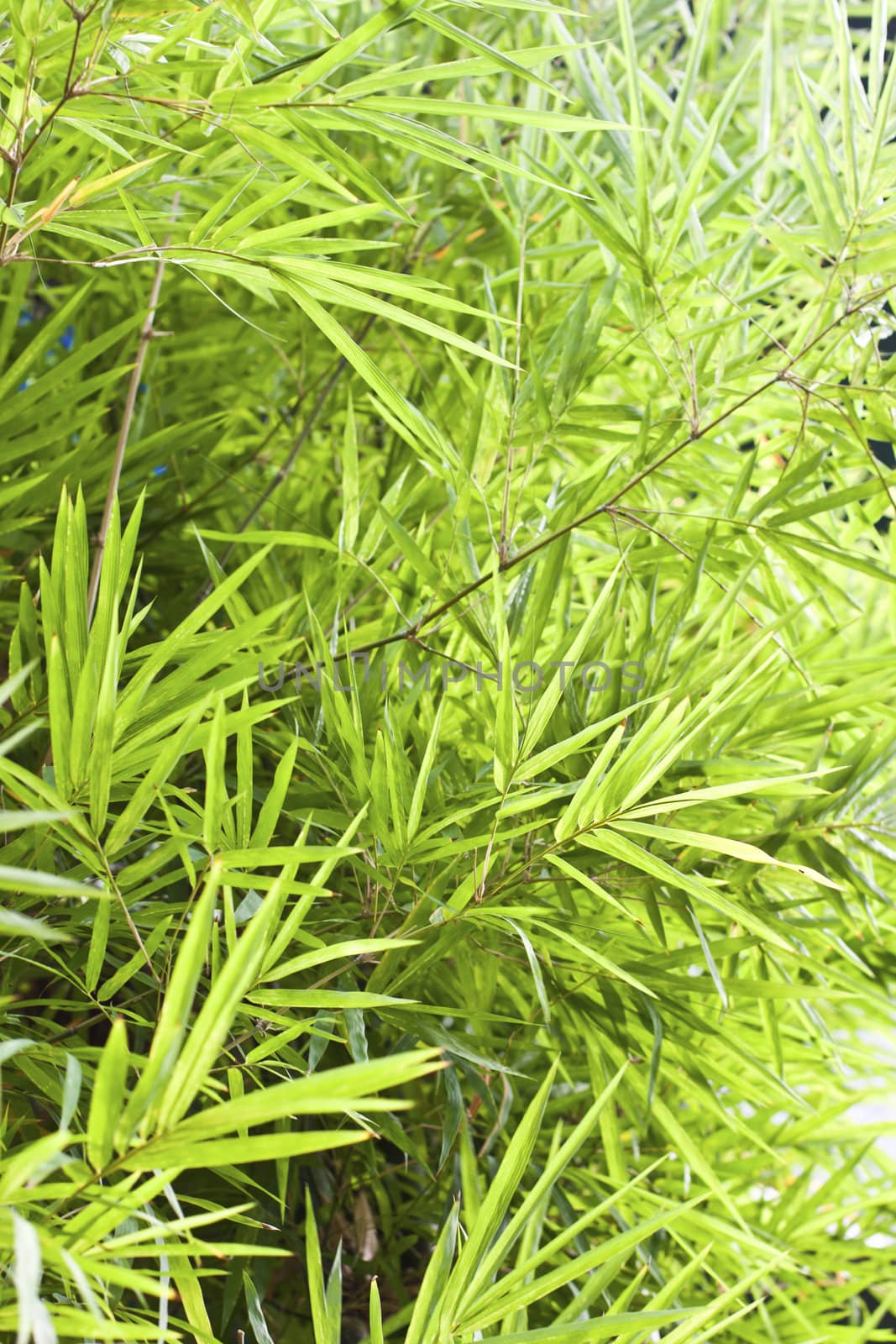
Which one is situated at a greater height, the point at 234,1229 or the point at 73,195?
the point at 73,195

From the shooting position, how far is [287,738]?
1.72 feet

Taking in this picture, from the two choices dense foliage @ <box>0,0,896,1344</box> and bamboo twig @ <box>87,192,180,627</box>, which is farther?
bamboo twig @ <box>87,192,180,627</box>

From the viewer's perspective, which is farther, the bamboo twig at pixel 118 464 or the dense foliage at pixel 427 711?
the bamboo twig at pixel 118 464

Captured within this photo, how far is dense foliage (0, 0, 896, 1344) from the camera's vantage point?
0.36m

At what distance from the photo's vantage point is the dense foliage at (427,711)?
356mm

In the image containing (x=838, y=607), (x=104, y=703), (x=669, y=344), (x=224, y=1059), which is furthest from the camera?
(x=838, y=607)

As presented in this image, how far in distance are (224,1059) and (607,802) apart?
20 cm

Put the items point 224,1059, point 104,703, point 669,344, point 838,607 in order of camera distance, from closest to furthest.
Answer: point 104,703, point 224,1059, point 669,344, point 838,607

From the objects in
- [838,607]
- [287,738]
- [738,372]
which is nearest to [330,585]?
[287,738]

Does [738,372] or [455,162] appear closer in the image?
[455,162]

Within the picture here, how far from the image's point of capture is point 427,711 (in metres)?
0.55

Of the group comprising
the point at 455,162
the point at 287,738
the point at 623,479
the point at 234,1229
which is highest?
the point at 455,162

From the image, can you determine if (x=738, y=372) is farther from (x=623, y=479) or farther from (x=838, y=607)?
(x=838, y=607)

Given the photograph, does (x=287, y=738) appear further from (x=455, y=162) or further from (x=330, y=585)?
(x=455, y=162)
